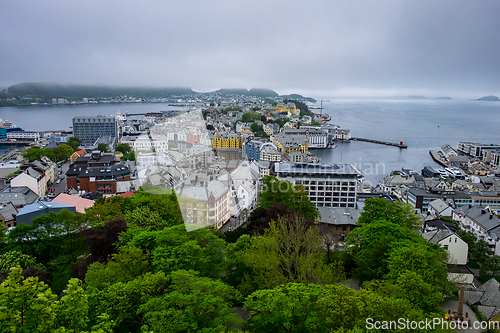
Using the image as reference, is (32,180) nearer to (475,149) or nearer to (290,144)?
(290,144)

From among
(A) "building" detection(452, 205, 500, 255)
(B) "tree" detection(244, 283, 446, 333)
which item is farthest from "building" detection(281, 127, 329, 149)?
(B) "tree" detection(244, 283, 446, 333)

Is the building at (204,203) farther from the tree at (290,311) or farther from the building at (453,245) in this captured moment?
the building at (453,245)

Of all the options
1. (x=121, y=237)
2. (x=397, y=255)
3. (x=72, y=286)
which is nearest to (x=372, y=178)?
(x=397, y=255)

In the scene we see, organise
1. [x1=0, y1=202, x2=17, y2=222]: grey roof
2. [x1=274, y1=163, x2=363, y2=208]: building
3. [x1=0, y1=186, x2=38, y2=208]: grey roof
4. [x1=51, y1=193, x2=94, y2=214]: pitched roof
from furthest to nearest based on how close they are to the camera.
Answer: [x1=274, y1=163, x2=363, y2=208]: building
[x1=0, y1=186, x2=38, y2=208]: grey roof
[x1=51, y1=193, x2=94, y2=214]: pitched roof
[x1=0, y1=202, x2=17, y2=222]: grey roof

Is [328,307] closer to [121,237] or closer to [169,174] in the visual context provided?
[121,237]

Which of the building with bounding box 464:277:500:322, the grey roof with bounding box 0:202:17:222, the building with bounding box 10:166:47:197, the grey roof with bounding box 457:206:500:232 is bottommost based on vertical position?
the building with bounding box 464:277:500:322

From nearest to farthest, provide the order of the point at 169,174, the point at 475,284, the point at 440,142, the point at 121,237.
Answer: the point at 121,237, the point at 475,284, the point at 169,174, the point at 440,142

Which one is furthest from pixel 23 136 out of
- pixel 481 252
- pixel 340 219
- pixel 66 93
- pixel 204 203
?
pixel 66 93

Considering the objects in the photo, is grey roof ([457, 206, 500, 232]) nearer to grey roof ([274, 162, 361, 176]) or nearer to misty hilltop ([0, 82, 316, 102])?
grey roof ([274, 162, 361, 176])
